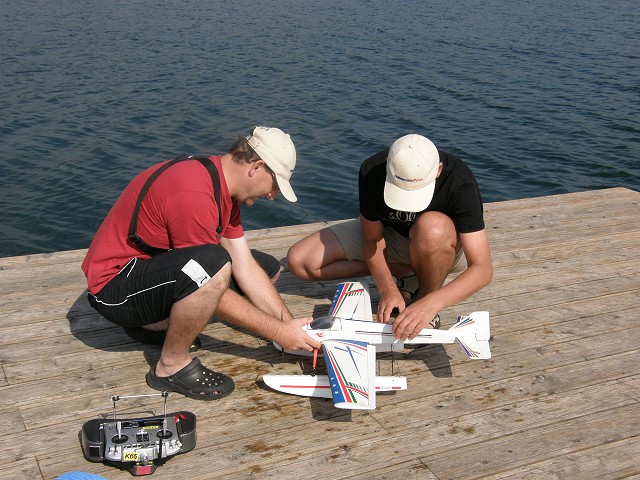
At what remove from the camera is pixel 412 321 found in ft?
14.1

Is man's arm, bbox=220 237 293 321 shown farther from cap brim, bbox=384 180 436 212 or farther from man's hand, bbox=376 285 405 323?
cap brim, bbox=384 180 436 212

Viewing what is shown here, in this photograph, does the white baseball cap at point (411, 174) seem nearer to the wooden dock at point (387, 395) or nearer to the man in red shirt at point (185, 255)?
the man in red shirt at point (185, 255)

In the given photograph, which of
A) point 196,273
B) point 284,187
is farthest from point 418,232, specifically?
point 196,273

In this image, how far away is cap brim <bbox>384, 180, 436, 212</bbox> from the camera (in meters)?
4.34

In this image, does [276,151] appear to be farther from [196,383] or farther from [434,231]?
[196,383]

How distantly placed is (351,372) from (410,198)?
3.46 ft

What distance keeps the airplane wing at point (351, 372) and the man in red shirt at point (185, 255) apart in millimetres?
167

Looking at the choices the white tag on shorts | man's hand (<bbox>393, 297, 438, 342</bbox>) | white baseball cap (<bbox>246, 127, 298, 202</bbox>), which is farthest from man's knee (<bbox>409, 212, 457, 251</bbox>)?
the white tag on shorts

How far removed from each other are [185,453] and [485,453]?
1.48 m

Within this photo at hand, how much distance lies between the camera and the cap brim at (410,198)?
4.34 meters

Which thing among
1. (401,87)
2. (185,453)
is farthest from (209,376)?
(401,87)

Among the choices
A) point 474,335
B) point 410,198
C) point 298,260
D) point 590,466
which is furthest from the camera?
point 298,260

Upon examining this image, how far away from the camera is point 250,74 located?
18.5 m

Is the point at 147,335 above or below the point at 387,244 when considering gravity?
below
